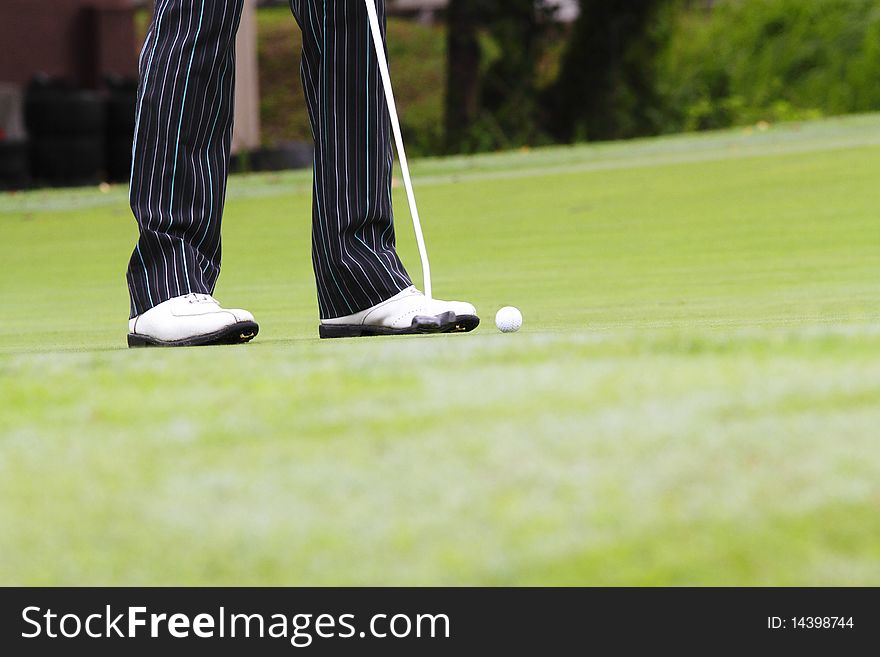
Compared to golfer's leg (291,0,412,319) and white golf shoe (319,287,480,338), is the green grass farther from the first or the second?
golfer's leg (291,0,412,319)

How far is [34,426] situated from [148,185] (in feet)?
4.20

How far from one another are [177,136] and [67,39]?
14.3 m

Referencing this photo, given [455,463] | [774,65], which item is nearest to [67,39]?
[774,65]

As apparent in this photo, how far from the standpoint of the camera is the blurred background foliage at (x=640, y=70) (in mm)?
13539

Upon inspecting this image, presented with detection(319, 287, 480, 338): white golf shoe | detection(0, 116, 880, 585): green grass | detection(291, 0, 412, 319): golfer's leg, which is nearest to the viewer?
detection(0, 116, 880, 585): green grass

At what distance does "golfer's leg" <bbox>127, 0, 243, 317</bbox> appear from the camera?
7.79ft

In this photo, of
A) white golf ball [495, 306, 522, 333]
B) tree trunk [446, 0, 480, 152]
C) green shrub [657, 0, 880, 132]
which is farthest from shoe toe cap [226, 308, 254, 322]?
green shrub [657, 0, 880, 132]

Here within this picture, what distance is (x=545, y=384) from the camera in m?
1.17

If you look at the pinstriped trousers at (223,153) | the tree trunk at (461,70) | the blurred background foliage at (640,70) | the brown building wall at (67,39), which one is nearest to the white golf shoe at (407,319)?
the pinstriped trousers at (223,153)

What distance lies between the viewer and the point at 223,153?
8.24 feet

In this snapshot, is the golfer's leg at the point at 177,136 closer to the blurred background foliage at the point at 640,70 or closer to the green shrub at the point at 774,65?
the blurred background foliage at the point at 640,70

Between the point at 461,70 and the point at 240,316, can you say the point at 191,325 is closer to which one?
the point at 240,316
